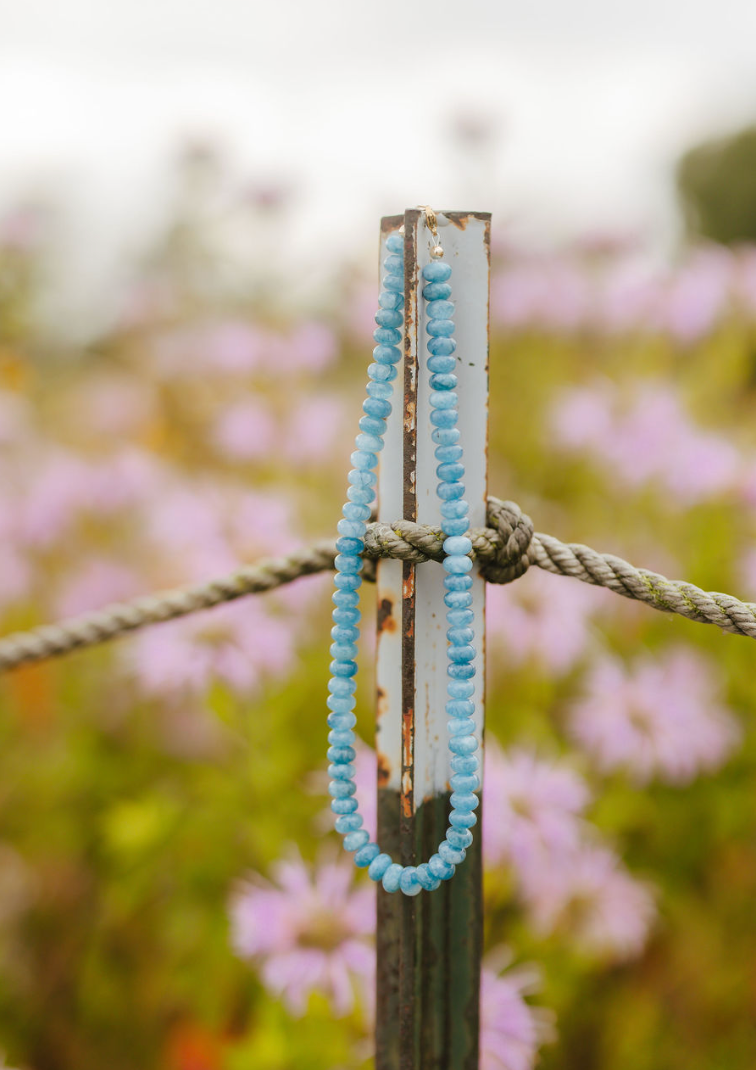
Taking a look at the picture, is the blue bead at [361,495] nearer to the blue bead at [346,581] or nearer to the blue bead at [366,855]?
the blue bead at [346,581]

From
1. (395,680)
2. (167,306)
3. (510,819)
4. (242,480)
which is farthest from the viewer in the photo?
(167,306)

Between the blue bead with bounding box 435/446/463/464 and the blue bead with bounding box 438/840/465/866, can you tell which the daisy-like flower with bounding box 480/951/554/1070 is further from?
the blue bead with bounding box 435/446/463/464

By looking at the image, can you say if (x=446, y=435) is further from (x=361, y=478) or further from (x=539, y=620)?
(x=539, y=620)

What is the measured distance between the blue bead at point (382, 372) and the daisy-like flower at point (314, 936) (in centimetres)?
36

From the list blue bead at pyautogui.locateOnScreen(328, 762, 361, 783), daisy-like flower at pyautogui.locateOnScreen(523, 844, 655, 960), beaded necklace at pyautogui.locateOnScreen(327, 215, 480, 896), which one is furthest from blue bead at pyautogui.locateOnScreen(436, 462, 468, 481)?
daisy-like flower at pyautogui.locateOnScreen(523, 844, 655, 960)

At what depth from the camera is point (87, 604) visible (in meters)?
0.89

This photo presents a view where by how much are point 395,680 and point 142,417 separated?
1066 mm

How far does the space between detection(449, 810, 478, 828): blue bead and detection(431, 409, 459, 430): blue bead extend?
15 centimetres

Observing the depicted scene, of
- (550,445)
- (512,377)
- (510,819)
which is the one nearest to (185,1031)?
(510,819)

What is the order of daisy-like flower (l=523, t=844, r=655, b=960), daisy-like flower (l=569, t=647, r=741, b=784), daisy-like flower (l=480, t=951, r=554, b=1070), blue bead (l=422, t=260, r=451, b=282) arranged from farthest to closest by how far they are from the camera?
1. daisy-like flower (l=569, t=647, r=741, b=784)
2. daisy-like flower (l=523, t=844, r=655, b=960)
3. daisy-like flower (l=480, t=951, r=554, b=1070)
4. blue bead (l=422, t=260, r=451, b=282)

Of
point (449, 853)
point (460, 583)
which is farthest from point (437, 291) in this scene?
point (449, 853)

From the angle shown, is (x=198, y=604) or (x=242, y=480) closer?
(x=198, y=604)

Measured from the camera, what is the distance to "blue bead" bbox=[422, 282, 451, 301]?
272mm

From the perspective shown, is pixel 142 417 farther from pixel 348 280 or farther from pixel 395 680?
pixel 395 680
